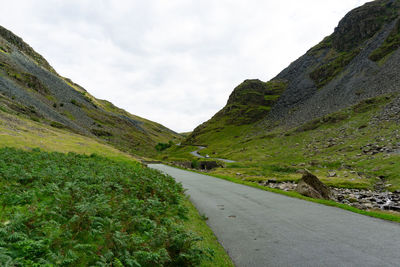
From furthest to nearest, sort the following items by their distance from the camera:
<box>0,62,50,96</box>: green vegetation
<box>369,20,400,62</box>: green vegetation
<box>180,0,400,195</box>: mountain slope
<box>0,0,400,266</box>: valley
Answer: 1. <box>0,62,50,96</box>: green vegetation
2. <box>369,20,400,62</box>: green vegetation
3. <box>180,0,400,195</box>: mountain slope
4. <box>0,0,400,266</box>: valley

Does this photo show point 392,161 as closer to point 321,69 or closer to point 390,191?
point 390,191

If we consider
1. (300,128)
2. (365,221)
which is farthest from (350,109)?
(365,221)

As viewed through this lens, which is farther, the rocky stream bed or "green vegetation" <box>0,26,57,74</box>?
"green vegetation" <box>0,26,57,74</box>

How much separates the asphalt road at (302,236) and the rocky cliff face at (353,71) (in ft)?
303

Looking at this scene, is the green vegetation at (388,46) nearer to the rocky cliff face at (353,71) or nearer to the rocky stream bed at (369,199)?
the rocky cliff face at (353,71)

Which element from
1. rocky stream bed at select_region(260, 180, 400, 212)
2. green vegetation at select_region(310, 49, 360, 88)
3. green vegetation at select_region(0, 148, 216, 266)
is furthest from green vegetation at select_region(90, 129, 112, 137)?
green vegetation at select_region(310, 49, 360, 88)

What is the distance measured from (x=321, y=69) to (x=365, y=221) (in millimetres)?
161623

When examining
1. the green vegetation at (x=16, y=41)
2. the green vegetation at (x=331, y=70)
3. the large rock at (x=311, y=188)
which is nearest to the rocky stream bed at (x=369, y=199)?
the large rock at (x=311, y=188)

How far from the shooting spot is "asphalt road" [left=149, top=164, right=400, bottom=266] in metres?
7.84

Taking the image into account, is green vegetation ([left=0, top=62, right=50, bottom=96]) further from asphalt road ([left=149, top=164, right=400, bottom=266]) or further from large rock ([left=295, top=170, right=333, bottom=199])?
large rock ([left=295, top=170, right=333, bottom=199])

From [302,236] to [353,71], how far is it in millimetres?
132668

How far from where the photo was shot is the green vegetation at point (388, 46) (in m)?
99.7

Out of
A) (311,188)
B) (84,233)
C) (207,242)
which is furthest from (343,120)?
(84,233)

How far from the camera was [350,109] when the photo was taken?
82.4 m
